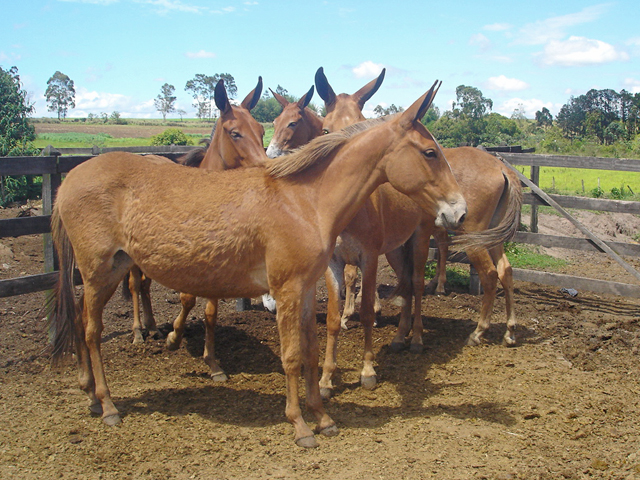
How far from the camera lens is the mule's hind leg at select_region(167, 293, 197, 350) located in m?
4.91

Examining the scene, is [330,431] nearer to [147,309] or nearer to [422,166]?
[422,166]

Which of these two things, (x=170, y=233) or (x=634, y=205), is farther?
(x=634, y=205)

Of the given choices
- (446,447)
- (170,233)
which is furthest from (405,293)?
(170,233)

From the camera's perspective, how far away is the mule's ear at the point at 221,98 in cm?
529

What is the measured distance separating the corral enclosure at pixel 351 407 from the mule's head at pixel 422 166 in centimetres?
159

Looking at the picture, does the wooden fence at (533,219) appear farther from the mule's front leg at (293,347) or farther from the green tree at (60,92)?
the green tree at (60,92)

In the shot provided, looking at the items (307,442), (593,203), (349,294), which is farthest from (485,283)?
(307,442)

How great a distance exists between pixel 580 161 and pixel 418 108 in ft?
16.2

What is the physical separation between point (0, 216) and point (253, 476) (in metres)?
12.3

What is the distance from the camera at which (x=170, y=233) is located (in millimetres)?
3619

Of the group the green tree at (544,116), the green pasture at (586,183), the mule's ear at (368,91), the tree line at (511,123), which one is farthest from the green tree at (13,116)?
the green tree at (544,116)

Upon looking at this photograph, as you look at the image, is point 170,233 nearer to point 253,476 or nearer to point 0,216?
point 253,476

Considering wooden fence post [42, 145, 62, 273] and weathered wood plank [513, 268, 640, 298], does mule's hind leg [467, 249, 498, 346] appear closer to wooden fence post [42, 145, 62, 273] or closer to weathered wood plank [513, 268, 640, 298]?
weathered wood plank [513, 268, 640, 298]

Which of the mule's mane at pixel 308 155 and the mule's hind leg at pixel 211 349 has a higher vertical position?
the mule's mane at pixel 308 155
